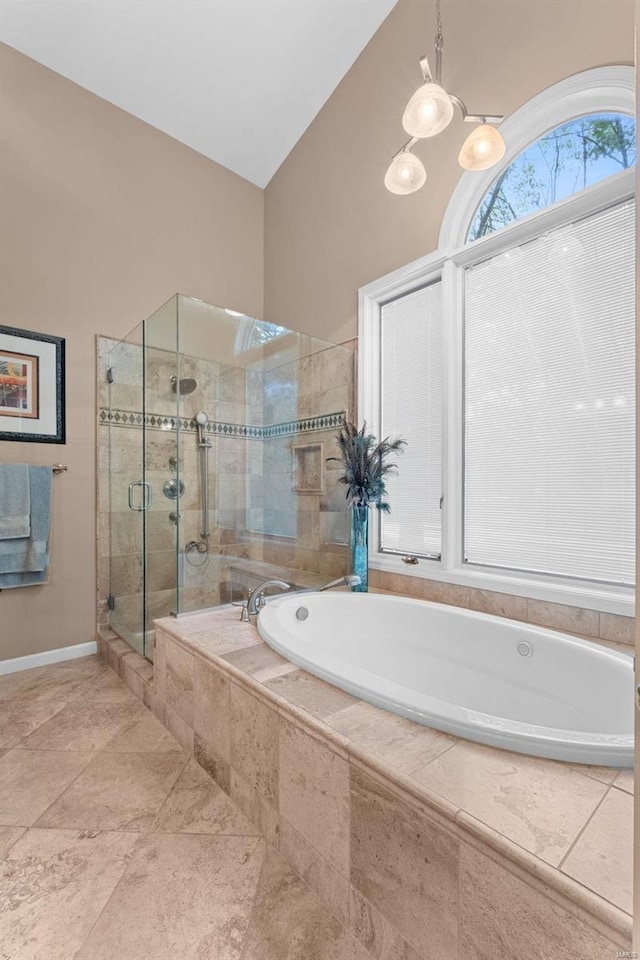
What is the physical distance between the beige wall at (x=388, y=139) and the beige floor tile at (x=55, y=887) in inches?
104

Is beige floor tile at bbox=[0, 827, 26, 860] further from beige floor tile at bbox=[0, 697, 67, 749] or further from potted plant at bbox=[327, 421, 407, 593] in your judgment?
potted plant at bbox=[327, 421, 407, 593]

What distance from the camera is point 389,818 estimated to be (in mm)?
901

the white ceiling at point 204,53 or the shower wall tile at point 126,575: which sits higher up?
the white ceiling at point 204,53

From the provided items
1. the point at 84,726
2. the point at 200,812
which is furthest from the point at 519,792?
the point at 84,726

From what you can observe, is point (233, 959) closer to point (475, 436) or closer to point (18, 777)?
point (18, 777)

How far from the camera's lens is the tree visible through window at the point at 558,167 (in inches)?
66.7

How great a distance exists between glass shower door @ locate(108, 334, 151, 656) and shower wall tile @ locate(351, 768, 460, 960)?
5.62 ft

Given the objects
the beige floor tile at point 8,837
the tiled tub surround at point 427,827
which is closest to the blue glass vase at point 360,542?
the tiled tub surround at point 427,827

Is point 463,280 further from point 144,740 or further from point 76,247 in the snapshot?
point 144,740

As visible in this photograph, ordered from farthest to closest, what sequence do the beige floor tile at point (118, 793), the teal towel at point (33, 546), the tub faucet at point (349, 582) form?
the teal towel at point (33, 546) < the tub faucet at point (349, 582) < the beige floor tile at point (118, 793)

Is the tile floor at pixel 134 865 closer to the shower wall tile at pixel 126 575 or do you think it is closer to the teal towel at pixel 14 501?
the shower wall tile at pixel 126 575

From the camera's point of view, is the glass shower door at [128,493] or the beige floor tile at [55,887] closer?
the beige floor tile at [55,887]

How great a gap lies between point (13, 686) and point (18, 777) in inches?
34.0

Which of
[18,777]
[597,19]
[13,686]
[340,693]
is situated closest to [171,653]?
[18,777]
